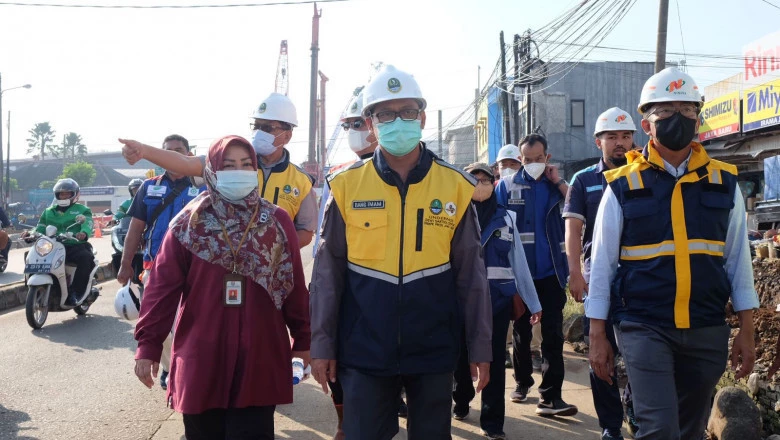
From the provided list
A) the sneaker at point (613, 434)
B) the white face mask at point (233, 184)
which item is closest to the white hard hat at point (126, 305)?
the white face mask at point (233, 184)

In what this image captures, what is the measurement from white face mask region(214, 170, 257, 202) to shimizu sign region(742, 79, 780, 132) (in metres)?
20.7

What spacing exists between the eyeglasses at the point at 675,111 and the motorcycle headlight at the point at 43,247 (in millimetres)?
8562

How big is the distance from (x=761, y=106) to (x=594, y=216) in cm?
1983

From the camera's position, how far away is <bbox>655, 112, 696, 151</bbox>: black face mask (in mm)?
3461

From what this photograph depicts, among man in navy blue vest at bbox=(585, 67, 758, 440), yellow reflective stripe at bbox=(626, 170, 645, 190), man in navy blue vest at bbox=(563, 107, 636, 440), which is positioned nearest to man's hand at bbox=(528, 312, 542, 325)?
man in navy blue vest at bbox=(563, 107, 636, 440)

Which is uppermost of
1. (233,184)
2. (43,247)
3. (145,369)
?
(233,184)

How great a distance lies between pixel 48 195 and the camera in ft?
228

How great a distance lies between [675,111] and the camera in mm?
3525

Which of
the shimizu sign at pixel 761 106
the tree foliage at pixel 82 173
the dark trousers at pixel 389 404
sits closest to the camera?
the dark trousers at pixel 389 404

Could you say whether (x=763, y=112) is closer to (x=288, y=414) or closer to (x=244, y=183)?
(x=288, y=414)

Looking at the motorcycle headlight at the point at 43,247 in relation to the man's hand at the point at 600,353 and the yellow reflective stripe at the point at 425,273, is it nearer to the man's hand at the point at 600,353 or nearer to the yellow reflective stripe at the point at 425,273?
the yellow reflective stripe at the point at 425,273

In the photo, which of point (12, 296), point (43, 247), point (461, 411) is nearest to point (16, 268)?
point (12, 296)

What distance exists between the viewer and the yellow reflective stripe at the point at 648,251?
3346 mm

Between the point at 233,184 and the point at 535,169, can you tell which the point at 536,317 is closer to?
the point at 535,169
